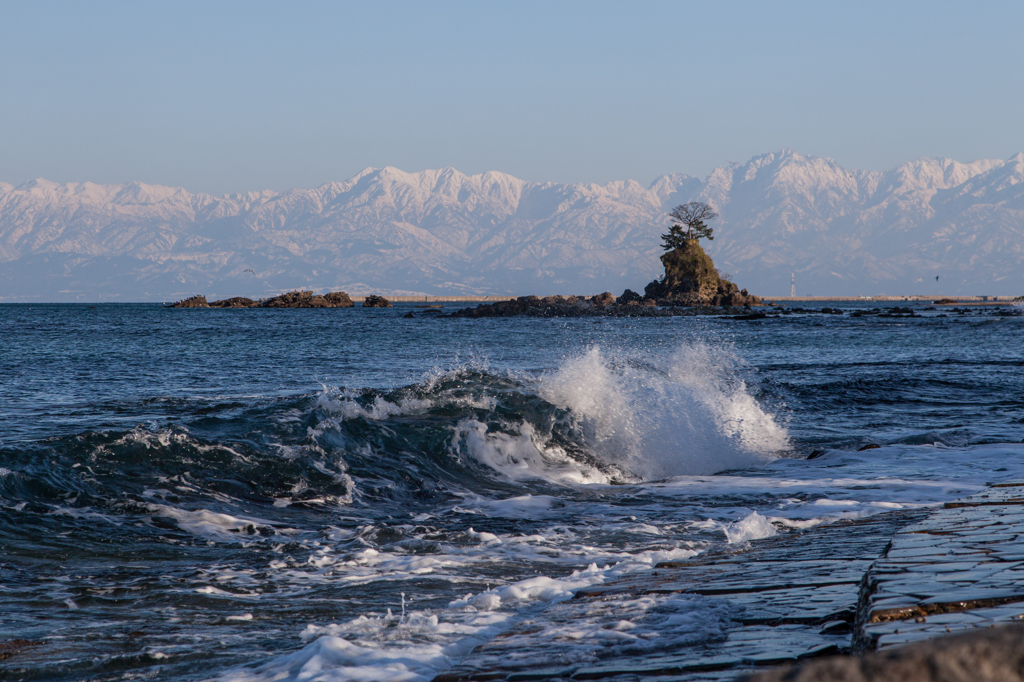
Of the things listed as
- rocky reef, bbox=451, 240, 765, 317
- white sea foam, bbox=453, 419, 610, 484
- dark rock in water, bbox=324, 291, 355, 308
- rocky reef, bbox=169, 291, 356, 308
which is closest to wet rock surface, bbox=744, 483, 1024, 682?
white sea foam, bbox=453, 419, 610, 484

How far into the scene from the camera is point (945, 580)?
11.1 ft

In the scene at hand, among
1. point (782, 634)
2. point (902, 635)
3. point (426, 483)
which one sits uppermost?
point (902, 635)

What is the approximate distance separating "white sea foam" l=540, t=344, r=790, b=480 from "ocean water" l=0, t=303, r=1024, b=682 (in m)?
0.05

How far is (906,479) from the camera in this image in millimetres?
9406

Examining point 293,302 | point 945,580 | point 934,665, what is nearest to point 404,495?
point 945,580

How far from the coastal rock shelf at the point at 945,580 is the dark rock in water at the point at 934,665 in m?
1.54

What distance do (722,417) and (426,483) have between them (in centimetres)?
638

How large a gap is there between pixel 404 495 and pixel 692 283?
89726 mm

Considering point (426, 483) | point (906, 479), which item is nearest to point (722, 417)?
point (906, 479)

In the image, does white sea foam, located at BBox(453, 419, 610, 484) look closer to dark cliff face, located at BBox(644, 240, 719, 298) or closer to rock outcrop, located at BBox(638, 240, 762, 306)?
rock outcrop, located at BBox(638, 240, 762, 306)

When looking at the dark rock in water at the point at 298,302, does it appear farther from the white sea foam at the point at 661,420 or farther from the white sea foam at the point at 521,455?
the white sea foam at the point at 521,455

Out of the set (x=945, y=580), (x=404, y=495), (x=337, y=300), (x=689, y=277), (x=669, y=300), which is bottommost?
(x=404, y=495)

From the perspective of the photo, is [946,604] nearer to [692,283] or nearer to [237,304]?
[692,283]

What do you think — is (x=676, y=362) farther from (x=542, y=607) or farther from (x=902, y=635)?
(x=902, y=635)
